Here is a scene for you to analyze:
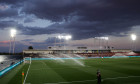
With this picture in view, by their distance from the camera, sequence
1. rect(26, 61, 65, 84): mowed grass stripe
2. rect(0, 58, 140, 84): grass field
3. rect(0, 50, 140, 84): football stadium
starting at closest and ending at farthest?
rect(0, 58, 140, 84): grass field → rect(0, 50, 140, 84): football stadium → rect(26, 61, 65, 84): mowed grass stripe

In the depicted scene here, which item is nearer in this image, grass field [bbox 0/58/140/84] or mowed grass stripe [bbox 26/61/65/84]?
grass field [bbox 0/58/140/84]

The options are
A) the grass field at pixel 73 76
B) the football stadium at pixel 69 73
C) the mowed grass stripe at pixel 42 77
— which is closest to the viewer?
the grass field at pixel 73 76

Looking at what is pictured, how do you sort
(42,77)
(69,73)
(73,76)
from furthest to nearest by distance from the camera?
(69,73) < (73,76) < (42,77)

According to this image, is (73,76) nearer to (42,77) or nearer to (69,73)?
(69,73)

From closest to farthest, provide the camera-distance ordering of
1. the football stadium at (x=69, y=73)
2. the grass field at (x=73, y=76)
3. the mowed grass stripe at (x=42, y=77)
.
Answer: the grass field at (x=73, y=76) < the football stadium at (x=69, y=73) < the mowed grass stripe at (x=42, y=77)

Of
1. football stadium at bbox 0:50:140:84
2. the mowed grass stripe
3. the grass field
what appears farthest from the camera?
the mowed grass stripe

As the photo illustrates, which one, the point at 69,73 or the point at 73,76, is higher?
the point at 73,76

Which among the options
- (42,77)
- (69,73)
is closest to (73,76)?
(69,73)

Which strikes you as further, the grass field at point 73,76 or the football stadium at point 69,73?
the football stadium at point 69,73

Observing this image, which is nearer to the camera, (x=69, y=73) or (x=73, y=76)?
(x=73, y=76)

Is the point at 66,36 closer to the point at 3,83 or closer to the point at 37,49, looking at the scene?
the point at 37,49

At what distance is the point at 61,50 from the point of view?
363ft

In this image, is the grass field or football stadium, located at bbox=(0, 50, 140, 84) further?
football stadium, located at bbox=(0, 50, 140, 84)

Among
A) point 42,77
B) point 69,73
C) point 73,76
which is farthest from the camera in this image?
point 69,73
